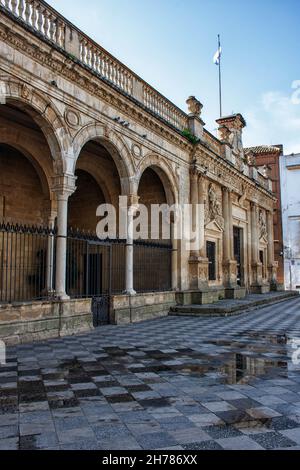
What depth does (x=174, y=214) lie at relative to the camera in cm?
1376

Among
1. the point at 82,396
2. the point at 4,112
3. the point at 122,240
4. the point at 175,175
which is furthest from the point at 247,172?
the point at 82,396

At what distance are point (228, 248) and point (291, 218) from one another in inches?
552

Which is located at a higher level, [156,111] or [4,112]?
[156,111]

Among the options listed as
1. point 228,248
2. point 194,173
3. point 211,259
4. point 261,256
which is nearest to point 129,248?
point 194,173

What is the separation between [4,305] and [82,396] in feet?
11.9

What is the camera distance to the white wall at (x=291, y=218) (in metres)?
29.2

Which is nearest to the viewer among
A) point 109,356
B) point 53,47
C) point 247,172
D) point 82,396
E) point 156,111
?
point 82,396

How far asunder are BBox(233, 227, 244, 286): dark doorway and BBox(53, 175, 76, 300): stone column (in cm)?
1269

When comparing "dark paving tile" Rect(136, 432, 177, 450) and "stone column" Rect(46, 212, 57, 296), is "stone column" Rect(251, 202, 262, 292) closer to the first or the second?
"stone column" Rect(46, 212, 57, 296)

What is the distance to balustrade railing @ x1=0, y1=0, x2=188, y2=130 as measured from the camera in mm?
8102

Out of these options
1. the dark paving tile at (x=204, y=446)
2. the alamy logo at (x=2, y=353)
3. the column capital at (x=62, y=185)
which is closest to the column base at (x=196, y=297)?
the column capital at (x=62, y=185)

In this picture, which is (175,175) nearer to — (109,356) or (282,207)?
(109,356)

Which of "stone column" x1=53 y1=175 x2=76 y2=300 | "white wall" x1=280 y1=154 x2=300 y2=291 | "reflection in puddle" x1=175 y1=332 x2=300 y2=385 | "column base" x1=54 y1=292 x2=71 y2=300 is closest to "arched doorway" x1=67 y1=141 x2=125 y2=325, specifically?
"stone column" x1=53 y1=175 x2=76 y2=300
